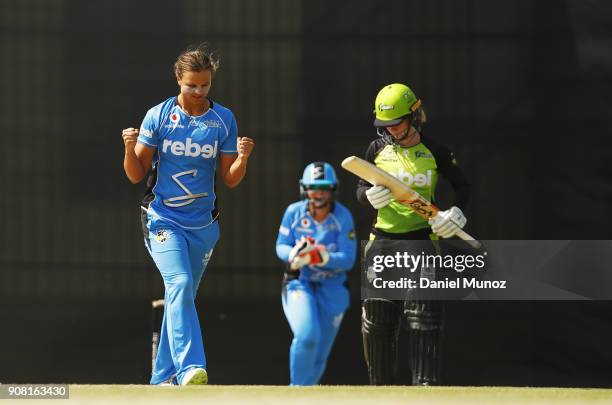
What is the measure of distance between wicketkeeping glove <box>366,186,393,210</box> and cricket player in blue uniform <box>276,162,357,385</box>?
141 cm

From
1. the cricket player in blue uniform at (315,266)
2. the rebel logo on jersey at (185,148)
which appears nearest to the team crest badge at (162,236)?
the rebel logo on jersey at (185,148)

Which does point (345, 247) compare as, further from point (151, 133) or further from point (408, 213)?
point (151, 133)

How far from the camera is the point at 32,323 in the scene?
7.42 meters

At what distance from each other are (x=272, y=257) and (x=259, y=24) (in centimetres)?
135

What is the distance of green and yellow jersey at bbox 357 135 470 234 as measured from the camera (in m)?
5.71

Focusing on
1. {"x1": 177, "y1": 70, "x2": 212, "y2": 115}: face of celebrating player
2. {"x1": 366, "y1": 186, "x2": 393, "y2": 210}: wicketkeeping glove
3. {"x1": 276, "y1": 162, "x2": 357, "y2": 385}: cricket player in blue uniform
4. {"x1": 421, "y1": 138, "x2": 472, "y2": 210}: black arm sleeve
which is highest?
{"x1": 177, "y1": 70, "x2": 212, "y2": 115}: face of celebrating player

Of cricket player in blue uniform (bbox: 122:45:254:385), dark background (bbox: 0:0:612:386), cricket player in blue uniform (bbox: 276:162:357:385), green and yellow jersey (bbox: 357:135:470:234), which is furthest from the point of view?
dark background (bbox: 0:0:612:386)

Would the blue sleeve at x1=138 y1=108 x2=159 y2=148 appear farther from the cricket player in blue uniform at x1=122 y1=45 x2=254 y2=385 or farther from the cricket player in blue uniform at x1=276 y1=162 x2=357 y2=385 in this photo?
the cricket player in blue uniform at x1=276 y1=162 x2=357 y2=385

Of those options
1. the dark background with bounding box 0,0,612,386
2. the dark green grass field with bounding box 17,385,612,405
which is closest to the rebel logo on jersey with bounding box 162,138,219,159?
the dark green grass field with bounding box 17,385,612,405

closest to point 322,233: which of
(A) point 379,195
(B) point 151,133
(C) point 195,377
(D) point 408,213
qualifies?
(D) point 408,213

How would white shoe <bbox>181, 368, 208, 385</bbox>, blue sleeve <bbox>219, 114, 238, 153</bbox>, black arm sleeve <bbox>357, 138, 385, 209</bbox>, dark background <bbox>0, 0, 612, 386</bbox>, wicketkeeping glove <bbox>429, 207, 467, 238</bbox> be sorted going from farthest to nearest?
dark background <bbox>0, 0, 612, 386</bbox> < black arm sleeve <bbox>357, 138, 385, 209</bbox> < wicketkeeping glove <bbox>429, 207, 467, 238</bbox> < blue sleeve <bbox>219, 114, 238, 153</bbox> < white shoe <bbox>181, 368, 208, 385</bbox>

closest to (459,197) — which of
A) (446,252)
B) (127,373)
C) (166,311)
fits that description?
(446,252)

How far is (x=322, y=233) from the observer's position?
7172 millimetres

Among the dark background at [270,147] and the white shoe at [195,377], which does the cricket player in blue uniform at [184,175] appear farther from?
the dark background at [270,147]
